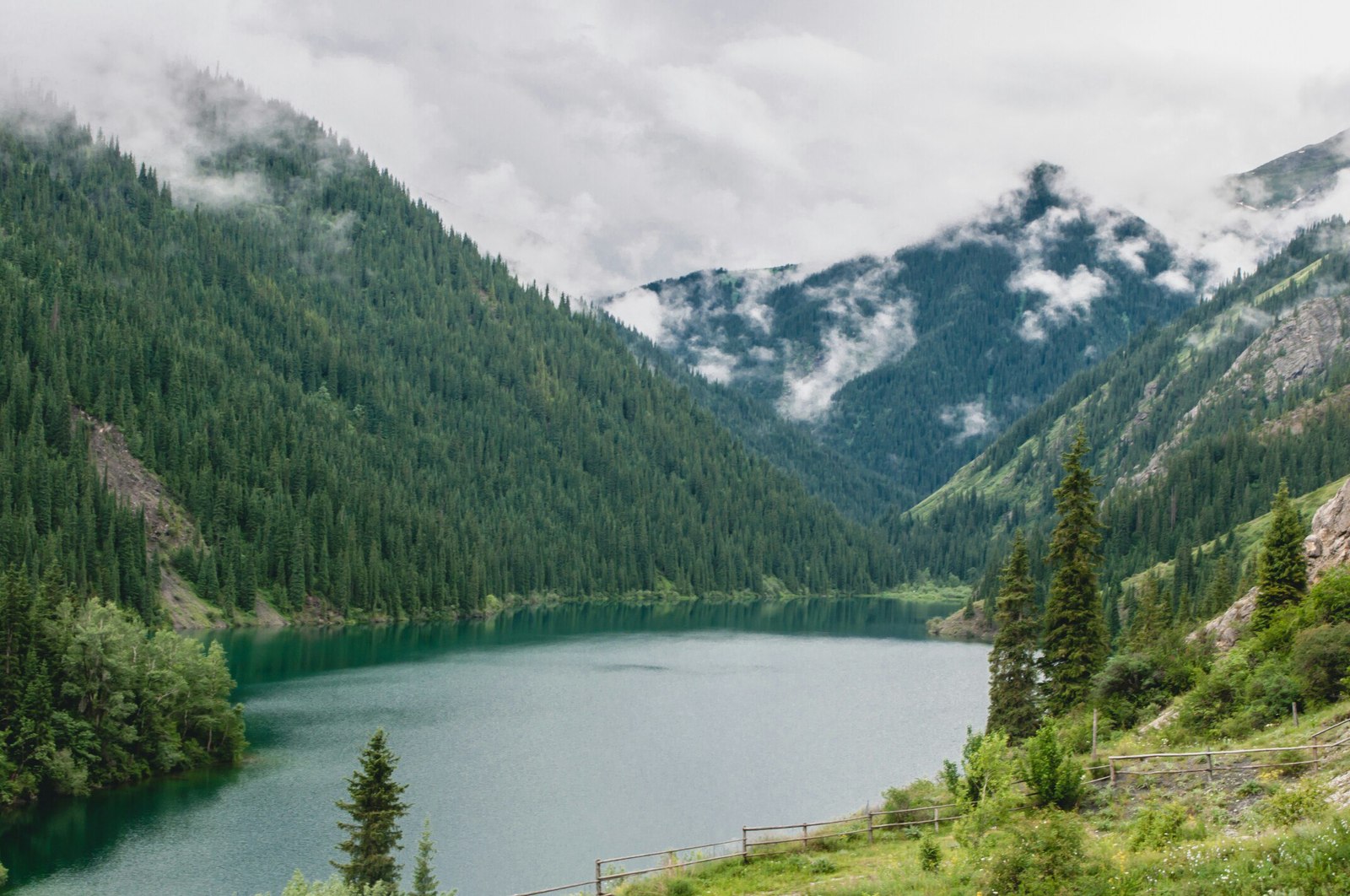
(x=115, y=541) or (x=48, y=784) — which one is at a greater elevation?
(x=115, y=541)

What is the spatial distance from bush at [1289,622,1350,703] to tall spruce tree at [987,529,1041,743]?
857 inches

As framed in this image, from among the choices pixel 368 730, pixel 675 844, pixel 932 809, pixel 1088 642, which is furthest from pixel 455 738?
pixel 932 809

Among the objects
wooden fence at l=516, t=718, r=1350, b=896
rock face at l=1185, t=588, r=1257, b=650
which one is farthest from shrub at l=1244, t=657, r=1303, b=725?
rock face at l=1185, t=588, r=1257, b=650

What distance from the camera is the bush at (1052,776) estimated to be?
33469 mm

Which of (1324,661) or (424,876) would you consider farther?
(424,876)

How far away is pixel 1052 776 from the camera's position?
33.5 meters

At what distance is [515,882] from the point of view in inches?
2272

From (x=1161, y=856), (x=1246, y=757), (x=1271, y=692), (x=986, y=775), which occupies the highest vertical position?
(x=1271, y=692)

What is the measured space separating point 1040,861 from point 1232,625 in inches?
1342

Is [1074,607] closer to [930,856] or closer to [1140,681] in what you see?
[1140,681]

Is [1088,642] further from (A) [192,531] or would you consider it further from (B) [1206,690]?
(A) [192,531]

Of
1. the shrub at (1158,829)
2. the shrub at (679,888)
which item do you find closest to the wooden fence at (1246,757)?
the shrub at (1158,829)

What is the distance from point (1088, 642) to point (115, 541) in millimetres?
143357

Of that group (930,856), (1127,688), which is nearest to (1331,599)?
(1127,688)
